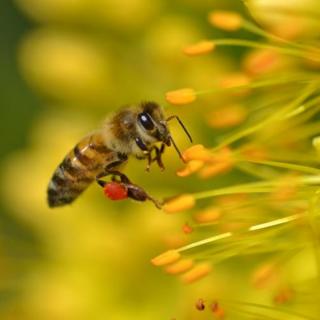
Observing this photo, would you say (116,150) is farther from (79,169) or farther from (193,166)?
(193,166)

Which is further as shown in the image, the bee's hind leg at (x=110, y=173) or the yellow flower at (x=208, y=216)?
the bee's hind leg at (x=110, y=173)

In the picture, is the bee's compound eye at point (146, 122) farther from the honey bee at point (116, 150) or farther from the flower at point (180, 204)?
the flower at point (180, 204)

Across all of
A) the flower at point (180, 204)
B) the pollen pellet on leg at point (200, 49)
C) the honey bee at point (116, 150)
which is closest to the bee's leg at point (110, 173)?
the honey bee at point (116, 150)

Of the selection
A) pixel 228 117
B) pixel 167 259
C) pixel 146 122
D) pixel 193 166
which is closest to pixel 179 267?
pixel 167 259

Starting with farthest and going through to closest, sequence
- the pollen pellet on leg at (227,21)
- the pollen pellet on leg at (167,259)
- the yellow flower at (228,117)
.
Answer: the yellow flower at (228,117)
the pollen pellet on leg at (227,21)
the pollen pellet on leg at (167,259)

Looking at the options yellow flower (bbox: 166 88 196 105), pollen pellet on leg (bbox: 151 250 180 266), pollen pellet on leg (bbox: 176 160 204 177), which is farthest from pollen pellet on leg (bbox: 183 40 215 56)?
pollen pellet on leg (bbox: 151 250 180 266)

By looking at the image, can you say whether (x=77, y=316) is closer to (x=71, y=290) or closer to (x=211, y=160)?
(x=71, y=290)

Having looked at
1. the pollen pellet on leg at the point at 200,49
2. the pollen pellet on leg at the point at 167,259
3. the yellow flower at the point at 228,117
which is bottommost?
the pollen pellet on leg at the point at 167,259
